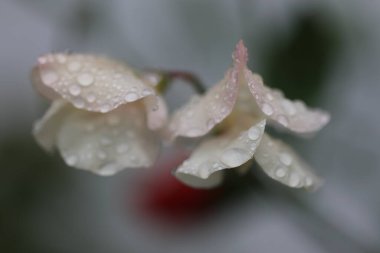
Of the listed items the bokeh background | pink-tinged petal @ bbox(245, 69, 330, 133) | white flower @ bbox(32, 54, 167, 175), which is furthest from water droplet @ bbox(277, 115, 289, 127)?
the bokeh background

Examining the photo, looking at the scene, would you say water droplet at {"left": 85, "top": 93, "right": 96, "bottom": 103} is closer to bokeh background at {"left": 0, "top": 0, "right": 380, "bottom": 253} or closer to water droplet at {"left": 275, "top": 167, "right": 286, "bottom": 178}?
water droplet at {"left": 275, "top": 167, "right": 286, "bottom": 178}

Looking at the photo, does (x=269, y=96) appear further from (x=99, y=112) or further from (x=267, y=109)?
(x=99, y=112)

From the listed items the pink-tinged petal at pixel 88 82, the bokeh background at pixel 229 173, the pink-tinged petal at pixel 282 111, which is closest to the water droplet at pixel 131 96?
the pink-tinged petal at pixel 88 82

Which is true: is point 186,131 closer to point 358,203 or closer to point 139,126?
point 139,126

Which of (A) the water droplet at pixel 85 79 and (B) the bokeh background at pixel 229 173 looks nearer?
(A) the water droplet at pixel 85 79

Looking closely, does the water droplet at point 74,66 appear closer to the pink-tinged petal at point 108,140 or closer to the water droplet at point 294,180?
the pink-tinged petal at point 108,140

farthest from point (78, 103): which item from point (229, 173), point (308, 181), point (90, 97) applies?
point (229, 173)

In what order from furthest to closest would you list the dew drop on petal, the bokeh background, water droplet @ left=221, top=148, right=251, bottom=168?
the bokeh background, the dew drop on petal, water droplet @ left=221, top=148, right=251, bottom=168
